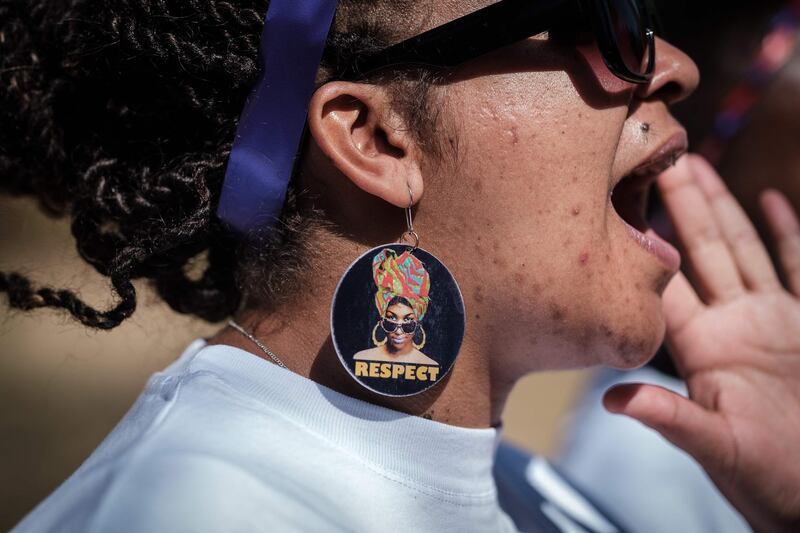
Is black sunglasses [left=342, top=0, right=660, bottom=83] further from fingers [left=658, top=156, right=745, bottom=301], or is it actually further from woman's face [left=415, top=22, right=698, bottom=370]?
fingers [left=658, top=156, right=745, bottom=301]

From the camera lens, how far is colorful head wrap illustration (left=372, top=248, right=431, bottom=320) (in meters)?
1.49

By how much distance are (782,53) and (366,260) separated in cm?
297

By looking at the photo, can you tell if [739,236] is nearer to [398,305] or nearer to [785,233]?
[785,233]

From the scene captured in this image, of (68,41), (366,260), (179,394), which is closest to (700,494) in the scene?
(366,260)

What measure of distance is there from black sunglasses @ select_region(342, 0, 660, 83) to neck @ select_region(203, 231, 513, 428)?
437 mm

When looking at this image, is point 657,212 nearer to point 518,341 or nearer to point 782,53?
point 782,53

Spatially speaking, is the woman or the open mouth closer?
the woman

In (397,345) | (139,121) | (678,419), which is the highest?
(139,121)

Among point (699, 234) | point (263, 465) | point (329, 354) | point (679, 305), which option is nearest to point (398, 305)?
point (329, 354)

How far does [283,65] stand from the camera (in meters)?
1.49

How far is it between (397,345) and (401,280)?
140mm

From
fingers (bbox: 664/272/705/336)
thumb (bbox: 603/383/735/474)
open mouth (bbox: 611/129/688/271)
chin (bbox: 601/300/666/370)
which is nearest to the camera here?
chin (bbox: 601/300/666/370)

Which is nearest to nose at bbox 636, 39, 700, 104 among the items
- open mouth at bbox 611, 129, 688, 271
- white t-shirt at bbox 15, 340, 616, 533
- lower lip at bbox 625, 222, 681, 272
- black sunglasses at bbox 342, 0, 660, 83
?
open mouth at bbox 611, 129, 688, 271

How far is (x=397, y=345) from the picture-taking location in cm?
150
